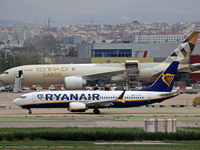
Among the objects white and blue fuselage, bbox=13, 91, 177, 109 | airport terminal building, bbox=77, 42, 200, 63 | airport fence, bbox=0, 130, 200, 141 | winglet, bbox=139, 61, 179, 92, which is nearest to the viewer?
airport fence, bbox=0, 130, 200, 141

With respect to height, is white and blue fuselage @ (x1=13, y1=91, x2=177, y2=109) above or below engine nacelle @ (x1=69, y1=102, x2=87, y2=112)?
above

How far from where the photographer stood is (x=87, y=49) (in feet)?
461

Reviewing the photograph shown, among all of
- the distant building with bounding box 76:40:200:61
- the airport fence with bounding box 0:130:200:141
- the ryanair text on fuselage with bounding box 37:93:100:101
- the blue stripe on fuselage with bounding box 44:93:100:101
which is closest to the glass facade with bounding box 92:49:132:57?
the distant building with bounding box 76:40:200:61

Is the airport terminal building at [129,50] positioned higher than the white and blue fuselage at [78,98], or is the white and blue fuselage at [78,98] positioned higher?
the airport terminal building at [129,50]

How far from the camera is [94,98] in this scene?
4631 centimetres

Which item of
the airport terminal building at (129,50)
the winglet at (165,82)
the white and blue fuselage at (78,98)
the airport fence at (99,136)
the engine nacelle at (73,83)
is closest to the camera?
the airport fence at (99,136)

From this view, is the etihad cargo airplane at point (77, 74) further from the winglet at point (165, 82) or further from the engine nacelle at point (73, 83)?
the winglet at point (165, 82)

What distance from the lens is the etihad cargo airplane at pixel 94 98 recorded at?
45438mm

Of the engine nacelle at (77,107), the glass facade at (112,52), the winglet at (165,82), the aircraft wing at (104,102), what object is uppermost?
the glass facade at (112,52)

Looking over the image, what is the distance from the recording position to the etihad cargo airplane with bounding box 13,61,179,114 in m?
45.4

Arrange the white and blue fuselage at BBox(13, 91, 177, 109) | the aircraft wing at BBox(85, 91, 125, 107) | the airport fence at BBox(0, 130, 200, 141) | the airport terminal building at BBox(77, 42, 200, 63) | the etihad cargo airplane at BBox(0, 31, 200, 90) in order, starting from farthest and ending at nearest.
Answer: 1. the airport terminal building at BBox(77, 42, 200, 63)
2. the etihad cargo airplane at BBox(0, 31, 200, 90)
3. the white and blue fuselage at BBox(13, 91, 177, 109)
4. the aircraft wing at BBox(85, 91, 125, 107)
5. the airport fence at BBox(0, 130, 200, 141)

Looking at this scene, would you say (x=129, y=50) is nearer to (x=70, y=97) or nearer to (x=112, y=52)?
(x=112, y=52)

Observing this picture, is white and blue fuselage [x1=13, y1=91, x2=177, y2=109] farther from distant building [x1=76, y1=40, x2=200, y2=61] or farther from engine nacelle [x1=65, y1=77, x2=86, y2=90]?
distant building [x1=76, y1=40, x2=200, y2=61]

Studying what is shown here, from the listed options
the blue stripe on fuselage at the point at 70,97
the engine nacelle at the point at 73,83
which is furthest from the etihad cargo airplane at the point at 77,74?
the blue stripe on fuselage at the point at 70,97
